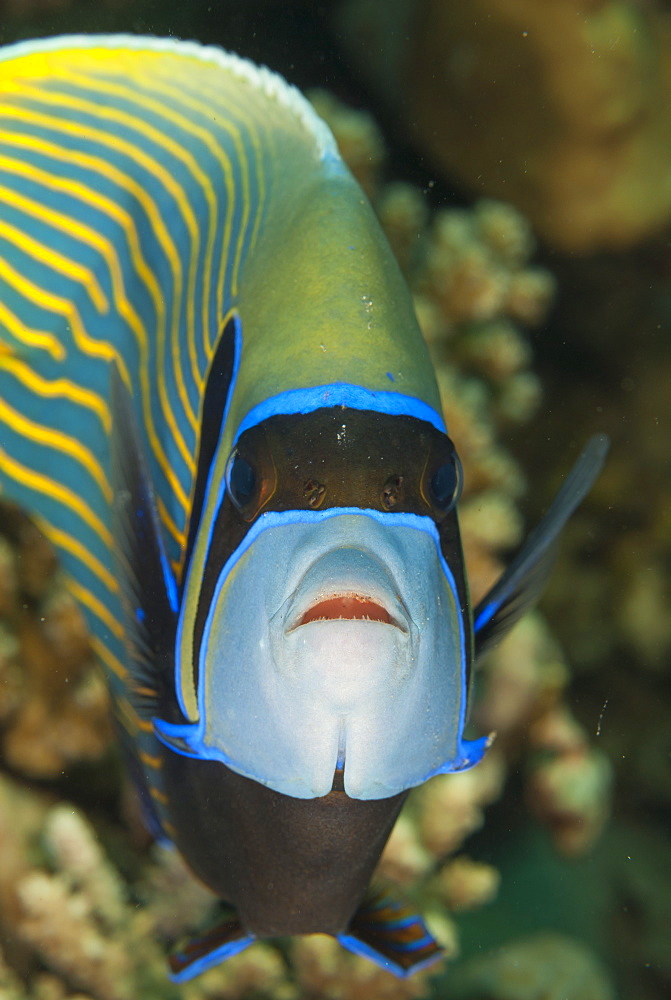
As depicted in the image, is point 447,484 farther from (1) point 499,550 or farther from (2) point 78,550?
(1) point 499,550

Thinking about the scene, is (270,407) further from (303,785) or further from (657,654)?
(657,654)

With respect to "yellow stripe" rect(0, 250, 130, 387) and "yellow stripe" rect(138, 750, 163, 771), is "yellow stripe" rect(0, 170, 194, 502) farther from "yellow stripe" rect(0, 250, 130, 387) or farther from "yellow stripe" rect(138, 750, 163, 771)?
"yellow stripe" rect(138, 750, 163, 771)

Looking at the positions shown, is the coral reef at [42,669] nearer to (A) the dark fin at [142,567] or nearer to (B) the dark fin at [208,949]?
(B) the dark fin at [208,949]

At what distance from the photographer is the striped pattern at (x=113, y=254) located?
140 cm

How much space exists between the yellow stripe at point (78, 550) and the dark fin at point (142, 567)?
0.33 m

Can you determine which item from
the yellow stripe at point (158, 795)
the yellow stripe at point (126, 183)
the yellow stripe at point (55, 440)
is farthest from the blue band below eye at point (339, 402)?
the yellow stripe at point (158, 795)

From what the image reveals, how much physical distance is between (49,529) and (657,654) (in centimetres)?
223

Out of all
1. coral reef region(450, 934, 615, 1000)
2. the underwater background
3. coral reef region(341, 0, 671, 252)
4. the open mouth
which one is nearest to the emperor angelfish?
the open mouth

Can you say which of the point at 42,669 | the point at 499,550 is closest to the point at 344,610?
the point at 42,669

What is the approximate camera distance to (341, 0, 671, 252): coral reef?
7.49 ft

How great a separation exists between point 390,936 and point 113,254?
137 centimetres

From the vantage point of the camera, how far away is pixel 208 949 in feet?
4.63

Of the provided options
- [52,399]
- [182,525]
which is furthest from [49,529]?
[182,525]

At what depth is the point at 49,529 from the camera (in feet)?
5.49
